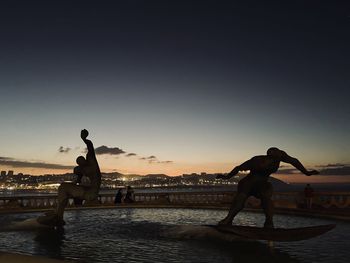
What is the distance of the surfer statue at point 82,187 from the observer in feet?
51.2

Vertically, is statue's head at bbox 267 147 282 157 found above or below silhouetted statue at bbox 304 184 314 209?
above

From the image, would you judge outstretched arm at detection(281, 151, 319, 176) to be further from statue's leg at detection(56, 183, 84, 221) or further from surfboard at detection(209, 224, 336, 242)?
statue's leg at detection(56, 183, 84, 221)

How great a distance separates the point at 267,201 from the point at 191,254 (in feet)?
11.8

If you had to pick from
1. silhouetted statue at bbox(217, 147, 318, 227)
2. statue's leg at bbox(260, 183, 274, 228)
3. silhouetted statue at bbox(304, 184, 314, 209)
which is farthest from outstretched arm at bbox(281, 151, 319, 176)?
silhouetted statue at bbox(304, 184, 314, 209)

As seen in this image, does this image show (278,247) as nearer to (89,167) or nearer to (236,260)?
(236,260)

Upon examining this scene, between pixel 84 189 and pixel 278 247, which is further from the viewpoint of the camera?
pixel 84 189

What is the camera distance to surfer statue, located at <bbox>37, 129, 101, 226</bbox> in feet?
51.2

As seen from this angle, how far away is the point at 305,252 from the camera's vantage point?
1180 cm

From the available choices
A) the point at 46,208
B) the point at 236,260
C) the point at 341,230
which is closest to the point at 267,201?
the point at 236,260

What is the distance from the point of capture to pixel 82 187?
618 inches

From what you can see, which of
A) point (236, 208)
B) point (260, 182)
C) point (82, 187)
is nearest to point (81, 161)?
point (82, 187)

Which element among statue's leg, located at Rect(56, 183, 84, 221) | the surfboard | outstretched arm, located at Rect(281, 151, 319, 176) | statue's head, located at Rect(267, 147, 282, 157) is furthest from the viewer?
statue's leg, located at Rect(56, 183, 84, 221)

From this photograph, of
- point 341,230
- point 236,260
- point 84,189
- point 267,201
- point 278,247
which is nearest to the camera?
point 236,260

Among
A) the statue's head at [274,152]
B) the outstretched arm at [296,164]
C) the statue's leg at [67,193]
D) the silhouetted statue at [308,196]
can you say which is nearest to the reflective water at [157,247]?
the statue's leg at [67,193]
